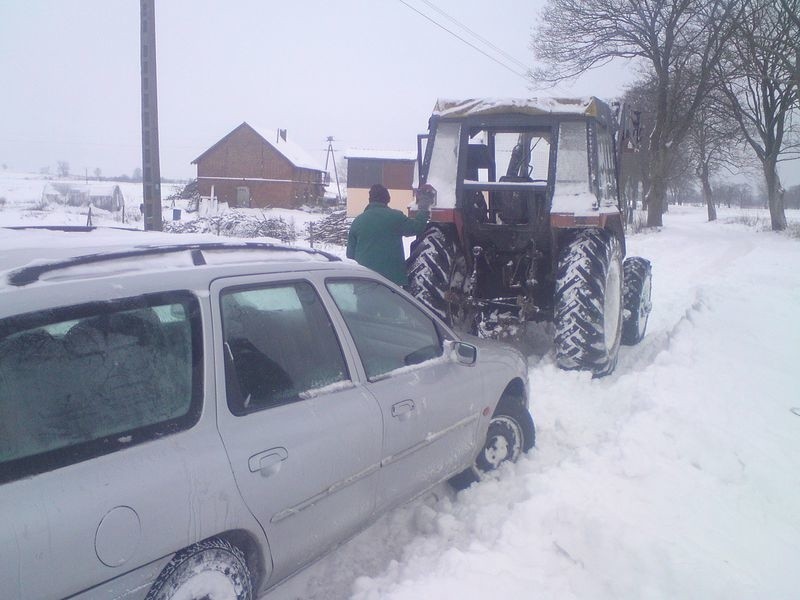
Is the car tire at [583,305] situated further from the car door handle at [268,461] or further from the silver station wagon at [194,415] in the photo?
the car door handle at [268,461]

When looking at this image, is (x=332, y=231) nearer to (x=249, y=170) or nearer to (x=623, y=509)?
(x=623, y=509)

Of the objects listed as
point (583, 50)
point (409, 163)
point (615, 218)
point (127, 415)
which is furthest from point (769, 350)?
point (409, 163)

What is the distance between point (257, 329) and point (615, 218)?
4883 millimetres

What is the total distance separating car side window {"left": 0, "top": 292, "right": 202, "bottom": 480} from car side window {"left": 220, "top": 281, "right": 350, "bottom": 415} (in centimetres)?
20

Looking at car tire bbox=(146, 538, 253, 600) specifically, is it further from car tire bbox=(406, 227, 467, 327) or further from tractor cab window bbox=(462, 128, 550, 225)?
tractor cab window bbox=(462, 128, 550, 225)

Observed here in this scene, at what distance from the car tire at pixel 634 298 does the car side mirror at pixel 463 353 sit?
4.18 metres

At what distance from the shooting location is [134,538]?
213 cm

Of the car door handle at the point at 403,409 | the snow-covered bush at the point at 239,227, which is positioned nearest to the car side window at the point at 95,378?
the car door handle at the point at 403,409

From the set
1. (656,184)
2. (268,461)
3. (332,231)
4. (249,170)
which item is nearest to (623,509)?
(268,461)

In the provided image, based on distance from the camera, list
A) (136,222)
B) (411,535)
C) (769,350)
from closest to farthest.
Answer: (411,535), (769,350), (136,222)

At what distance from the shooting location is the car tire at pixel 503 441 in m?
4.23

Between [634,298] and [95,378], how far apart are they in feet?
21.3

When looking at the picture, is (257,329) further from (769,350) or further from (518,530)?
(769,350)

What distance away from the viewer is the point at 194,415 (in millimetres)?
2432
